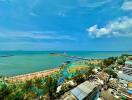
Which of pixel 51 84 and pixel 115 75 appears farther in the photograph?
pixel 115 75

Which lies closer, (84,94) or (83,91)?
(84,94)

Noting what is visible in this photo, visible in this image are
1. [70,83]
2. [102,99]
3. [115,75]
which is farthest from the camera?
[115,75]

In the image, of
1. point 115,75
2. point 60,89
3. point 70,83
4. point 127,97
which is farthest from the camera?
Answer: point 115,75

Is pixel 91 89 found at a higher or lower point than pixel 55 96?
higher

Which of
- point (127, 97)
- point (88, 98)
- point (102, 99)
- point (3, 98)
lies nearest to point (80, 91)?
point (88, 98)

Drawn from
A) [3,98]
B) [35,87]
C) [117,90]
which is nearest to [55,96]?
[35,87]

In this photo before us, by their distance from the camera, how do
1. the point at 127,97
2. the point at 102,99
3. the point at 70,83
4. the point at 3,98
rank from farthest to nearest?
the point at 70,83 → the point at 127,97 → the point at 102,99 → the point at 3,98

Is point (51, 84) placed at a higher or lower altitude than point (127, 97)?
higher

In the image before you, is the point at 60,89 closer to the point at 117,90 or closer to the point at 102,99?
the point at 102,99

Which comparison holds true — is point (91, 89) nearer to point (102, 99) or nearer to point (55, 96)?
point (102, 99)
